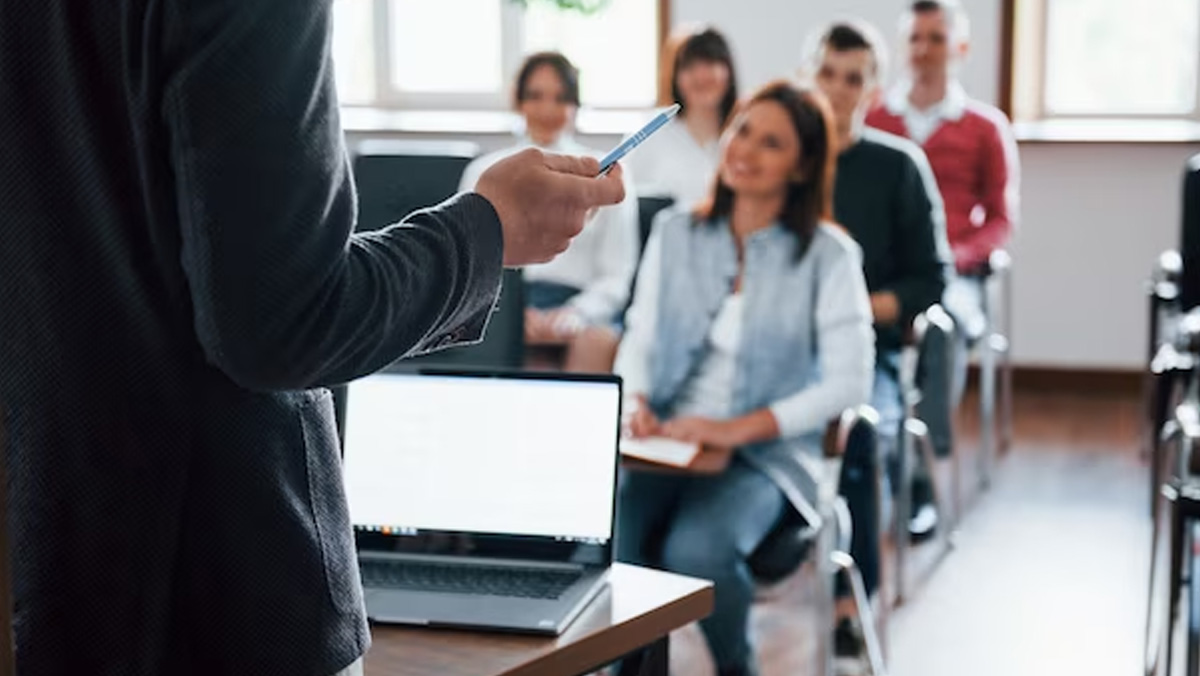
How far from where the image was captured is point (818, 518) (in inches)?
117

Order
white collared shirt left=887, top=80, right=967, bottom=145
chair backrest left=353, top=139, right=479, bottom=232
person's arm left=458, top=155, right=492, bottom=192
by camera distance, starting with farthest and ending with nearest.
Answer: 1. white collared shirt left=887, top=80, right=967, bottom=145
2. person's arm left=458, top=155, right=492, bottom=192
3. chair backrest left=353, top=139, right=479, bottom=232

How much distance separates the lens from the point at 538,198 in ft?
3.62

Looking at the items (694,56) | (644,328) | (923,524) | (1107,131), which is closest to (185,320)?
(644,328)

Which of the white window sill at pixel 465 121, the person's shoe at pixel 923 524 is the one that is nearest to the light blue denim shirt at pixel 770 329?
the person's shoe at pixel 923 524

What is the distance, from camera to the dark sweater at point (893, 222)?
4.08 meters

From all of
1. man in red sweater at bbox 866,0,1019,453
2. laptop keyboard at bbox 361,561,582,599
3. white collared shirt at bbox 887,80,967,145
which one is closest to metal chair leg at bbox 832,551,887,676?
laptop keyboard at bbox 361,561,582,599

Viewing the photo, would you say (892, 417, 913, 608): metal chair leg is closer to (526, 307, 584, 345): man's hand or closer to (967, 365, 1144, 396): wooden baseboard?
(526, 307, 584, 345): man's hand

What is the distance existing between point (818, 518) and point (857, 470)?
0.34 meters

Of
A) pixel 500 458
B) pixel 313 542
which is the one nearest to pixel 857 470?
pixel 500 458

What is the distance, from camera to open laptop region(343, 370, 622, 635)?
1.68 metres

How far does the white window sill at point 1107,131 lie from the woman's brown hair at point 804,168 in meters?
3.16

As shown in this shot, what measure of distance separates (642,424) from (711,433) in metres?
0.15

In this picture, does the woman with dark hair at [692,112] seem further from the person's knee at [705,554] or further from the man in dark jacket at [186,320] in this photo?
the man in dark jacket at [186,320]

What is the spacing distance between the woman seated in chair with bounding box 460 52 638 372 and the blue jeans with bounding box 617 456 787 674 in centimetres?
91
